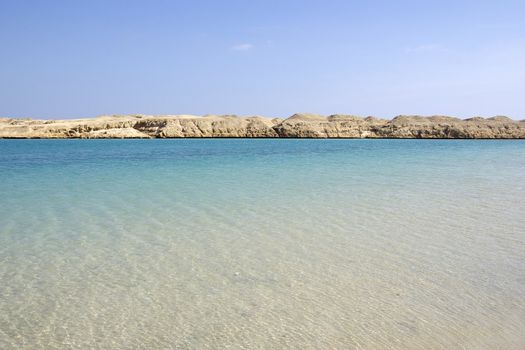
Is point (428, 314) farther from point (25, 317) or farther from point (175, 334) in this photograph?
point (25, 317)

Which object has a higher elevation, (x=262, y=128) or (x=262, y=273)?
(x=262, y=128)

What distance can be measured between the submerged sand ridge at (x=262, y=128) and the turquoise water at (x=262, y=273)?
5877 centimetres

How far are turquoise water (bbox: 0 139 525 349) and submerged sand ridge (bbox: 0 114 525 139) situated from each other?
58.8 meters

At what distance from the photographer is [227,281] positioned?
4.71 meters

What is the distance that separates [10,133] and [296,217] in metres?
70.4

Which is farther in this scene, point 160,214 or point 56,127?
point 56,127

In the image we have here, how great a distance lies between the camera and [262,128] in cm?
7206

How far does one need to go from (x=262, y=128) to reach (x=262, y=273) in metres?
67.7

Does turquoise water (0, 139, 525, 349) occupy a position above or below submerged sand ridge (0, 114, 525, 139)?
below

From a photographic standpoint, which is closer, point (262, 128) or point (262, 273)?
point (262, 273)

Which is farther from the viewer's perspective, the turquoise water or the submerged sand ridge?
the submerged sand ridge

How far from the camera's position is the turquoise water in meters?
3.55

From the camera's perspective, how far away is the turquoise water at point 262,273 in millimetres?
3553

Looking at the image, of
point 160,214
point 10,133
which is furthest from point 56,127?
point 160,214
